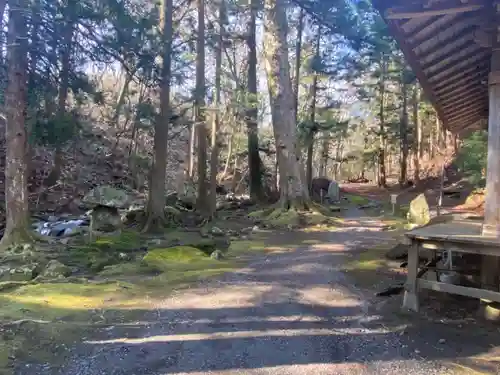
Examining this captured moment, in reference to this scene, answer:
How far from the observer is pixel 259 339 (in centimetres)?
469

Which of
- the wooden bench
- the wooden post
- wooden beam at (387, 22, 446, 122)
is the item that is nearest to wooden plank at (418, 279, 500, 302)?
the wooden bench

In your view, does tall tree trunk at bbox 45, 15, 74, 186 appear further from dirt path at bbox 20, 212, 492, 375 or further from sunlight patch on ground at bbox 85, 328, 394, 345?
sunlight patch on ground at bbox 85, 328, 394, 345

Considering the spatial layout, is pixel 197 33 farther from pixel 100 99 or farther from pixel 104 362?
pixel 104 362

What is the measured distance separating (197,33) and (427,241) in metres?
14.2

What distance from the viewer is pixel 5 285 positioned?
267 inches

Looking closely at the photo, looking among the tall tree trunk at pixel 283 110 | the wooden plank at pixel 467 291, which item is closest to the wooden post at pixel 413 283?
the wooden plank at pixel 467 291

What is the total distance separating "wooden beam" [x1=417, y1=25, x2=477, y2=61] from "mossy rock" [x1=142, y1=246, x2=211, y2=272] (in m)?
5.12

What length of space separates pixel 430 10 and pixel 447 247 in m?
2.51

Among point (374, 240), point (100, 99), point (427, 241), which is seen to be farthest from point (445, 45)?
point (100, 99)

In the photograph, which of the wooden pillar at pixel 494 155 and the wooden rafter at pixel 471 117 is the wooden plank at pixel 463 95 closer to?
the wooden rafter at pixel 471 117

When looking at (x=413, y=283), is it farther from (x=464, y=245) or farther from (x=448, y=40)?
(x=448, y=40)

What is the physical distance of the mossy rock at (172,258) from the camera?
8.48m

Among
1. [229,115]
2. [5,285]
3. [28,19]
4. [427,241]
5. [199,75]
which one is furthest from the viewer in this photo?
[229,115]

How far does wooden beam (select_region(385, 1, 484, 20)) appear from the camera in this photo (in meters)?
4.49
